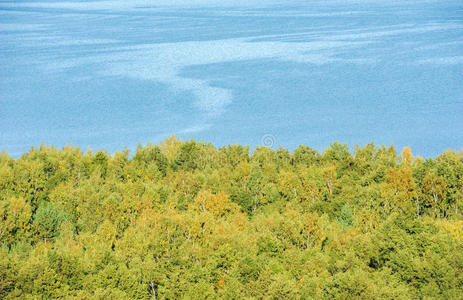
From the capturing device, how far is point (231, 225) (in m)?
45.0

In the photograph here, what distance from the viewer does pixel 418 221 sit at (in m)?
39.2

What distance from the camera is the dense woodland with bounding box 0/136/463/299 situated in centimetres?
3381

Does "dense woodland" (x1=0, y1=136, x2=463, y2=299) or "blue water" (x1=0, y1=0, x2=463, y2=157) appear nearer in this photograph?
"dense woodland" (x1=0, y1=136, x2=463, y2=299)

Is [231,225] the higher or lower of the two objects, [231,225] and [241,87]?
the lower

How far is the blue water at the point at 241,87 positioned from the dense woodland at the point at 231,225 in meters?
44.6

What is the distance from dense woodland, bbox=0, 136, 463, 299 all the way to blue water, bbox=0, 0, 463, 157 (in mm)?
44563

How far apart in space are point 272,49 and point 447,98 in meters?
49.4

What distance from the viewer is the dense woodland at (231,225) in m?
33.8

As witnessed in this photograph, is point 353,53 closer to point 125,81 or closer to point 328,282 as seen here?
point 125,81

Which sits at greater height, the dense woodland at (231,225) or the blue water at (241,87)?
the blue water at (241,87)

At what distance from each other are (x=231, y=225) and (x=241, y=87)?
85563 mm

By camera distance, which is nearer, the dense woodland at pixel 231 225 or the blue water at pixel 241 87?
the dense woodland at pixel 231 225

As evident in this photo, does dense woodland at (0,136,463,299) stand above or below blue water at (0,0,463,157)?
below

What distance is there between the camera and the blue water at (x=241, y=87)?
111 metres
